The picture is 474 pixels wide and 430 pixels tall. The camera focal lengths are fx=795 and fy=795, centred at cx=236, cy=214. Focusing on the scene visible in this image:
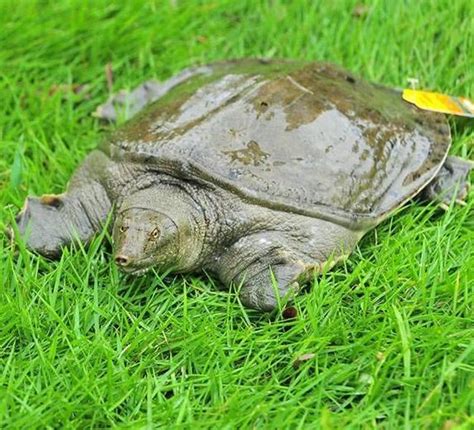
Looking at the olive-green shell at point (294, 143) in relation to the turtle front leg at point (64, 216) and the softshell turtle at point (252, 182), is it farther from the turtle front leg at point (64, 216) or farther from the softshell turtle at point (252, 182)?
the turtle front leg at point (64, 216)

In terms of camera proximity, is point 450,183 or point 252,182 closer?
point 252,182

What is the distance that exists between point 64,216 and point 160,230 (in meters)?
0.55

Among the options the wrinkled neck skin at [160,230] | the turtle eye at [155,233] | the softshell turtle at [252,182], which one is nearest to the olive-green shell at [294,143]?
the softshell turtle at [252,182]

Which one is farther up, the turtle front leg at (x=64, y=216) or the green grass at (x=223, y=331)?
the turtle front leg at (x=64, y=216)

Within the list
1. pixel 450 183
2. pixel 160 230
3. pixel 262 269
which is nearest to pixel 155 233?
pixel 160 230

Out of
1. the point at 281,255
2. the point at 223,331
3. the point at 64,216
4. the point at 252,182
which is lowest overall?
the point at 223,331

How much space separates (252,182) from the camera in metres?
3.01

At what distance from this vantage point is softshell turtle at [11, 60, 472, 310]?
9.70 feet

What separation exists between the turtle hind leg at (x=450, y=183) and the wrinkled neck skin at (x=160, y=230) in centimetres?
102

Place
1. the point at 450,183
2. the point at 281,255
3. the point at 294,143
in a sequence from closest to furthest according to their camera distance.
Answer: the point at 281,255
the point at 294,143
the point at 450,183

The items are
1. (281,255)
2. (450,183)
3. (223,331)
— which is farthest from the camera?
(450,183)

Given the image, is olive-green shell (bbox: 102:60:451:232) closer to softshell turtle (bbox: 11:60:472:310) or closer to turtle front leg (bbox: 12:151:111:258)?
softshell turtle (bbox: 11:60:472:310)

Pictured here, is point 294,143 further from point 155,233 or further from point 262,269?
point 155,233

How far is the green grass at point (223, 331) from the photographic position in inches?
97.2
